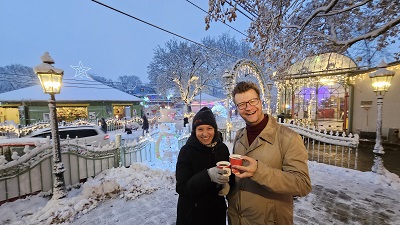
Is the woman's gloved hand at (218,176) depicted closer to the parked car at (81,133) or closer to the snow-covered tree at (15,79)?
the parked car at (81,133)

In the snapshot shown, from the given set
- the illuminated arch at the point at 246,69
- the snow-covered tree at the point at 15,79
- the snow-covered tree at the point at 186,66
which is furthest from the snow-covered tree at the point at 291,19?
the snow-covered tree at the point at 15,79

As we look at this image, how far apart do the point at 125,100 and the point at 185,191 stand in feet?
78.2

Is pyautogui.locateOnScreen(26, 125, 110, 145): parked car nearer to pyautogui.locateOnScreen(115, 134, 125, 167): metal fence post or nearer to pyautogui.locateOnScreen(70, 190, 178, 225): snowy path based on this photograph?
pyautogui.locateOnScreen(115, 134, 125, 167): metal fence post

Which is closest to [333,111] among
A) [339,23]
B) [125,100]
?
[339,23]

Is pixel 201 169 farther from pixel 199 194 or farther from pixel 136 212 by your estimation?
pixel 136 212

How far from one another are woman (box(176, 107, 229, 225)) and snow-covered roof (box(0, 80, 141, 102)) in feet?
Result: 72.6

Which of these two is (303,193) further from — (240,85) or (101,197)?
(101,197)

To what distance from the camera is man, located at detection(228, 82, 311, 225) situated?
154 centimetres

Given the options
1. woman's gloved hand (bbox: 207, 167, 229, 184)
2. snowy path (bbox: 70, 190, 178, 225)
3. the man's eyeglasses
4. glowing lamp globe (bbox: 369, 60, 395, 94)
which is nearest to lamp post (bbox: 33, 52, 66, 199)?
snowy path (bbox: 70, 190, 178, 225)

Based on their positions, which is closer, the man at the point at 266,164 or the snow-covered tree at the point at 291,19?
the man at the point at 266,164

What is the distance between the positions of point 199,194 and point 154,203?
3.04 metres

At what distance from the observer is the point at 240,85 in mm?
1787

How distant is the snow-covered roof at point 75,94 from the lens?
1941 centimetres

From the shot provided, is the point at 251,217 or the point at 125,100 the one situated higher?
the point at 125,100
